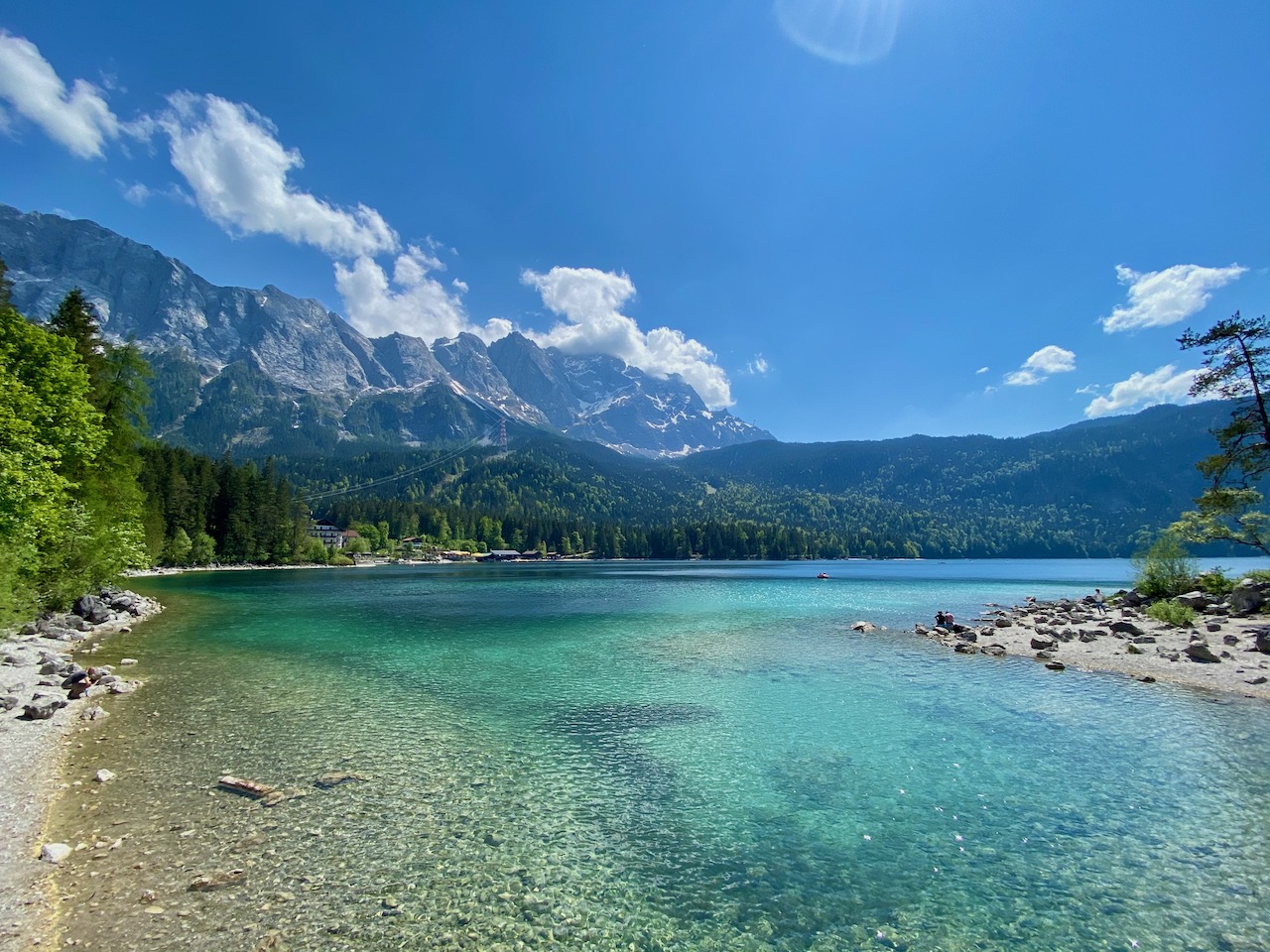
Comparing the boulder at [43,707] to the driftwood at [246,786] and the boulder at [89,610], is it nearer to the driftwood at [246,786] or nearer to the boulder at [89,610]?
the driftwood at [246,786]

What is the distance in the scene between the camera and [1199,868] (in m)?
10.5

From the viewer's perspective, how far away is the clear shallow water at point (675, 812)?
8906 millimetres

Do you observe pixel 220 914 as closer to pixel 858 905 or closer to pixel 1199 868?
pixel 858 905

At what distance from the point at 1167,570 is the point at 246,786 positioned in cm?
6244

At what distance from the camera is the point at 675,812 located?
1316 centimetres

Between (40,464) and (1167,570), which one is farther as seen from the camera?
(1167,570)

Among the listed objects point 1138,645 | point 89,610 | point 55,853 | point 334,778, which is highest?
point 89,610

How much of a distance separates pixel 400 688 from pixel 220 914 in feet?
53.3

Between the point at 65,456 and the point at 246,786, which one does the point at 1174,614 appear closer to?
Result: the point at 246,786

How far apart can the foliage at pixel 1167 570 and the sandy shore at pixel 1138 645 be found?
380 centimetres

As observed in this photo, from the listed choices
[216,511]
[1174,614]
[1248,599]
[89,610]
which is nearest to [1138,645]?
[1174,614]

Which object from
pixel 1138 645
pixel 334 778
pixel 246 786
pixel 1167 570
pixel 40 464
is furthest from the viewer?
pixel 1167 570

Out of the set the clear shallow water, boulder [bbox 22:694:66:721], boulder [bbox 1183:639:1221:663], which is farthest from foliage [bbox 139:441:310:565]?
boulder [bbox 1183:639:1221:663]

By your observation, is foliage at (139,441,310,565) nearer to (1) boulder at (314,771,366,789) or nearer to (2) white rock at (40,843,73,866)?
(1) boulder at (314,771,366,789)
